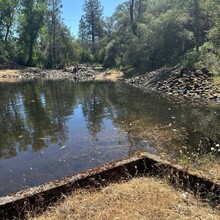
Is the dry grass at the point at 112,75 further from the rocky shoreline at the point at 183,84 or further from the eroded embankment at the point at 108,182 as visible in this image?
the eroded embankment at the point at 108,182

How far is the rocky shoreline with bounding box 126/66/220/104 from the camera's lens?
60.8ft

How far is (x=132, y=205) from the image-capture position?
14.3 feet

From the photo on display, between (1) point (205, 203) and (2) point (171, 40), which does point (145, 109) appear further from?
(2) point (171, 40)

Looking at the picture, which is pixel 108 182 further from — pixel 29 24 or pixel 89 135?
pixel 29 24

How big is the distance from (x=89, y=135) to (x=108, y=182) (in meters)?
5.57

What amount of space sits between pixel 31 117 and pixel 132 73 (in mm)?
22041

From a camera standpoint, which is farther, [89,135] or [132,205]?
[89,135]

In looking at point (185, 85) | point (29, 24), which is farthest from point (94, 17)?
point (185, 85)

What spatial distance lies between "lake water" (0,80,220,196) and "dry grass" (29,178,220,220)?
91.4 inches

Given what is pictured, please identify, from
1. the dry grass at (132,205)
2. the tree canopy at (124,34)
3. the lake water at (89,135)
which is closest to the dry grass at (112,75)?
the tree canopy at (124,34)

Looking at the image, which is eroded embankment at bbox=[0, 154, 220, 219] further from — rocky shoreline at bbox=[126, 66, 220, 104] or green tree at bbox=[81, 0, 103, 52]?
green tree at bbox=[81, 0, 103, 52]

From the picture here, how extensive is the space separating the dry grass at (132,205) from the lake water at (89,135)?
7.62 ft

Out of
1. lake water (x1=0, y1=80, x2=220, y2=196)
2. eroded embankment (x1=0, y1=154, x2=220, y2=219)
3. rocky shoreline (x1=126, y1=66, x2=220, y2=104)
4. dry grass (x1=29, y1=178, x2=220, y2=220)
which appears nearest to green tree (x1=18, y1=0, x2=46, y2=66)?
rocky shoreline (x1=126, y1=66, x2=220, y2=104)

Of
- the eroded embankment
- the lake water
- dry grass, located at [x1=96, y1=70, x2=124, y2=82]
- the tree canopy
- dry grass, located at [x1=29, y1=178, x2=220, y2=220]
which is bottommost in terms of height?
the lake water
